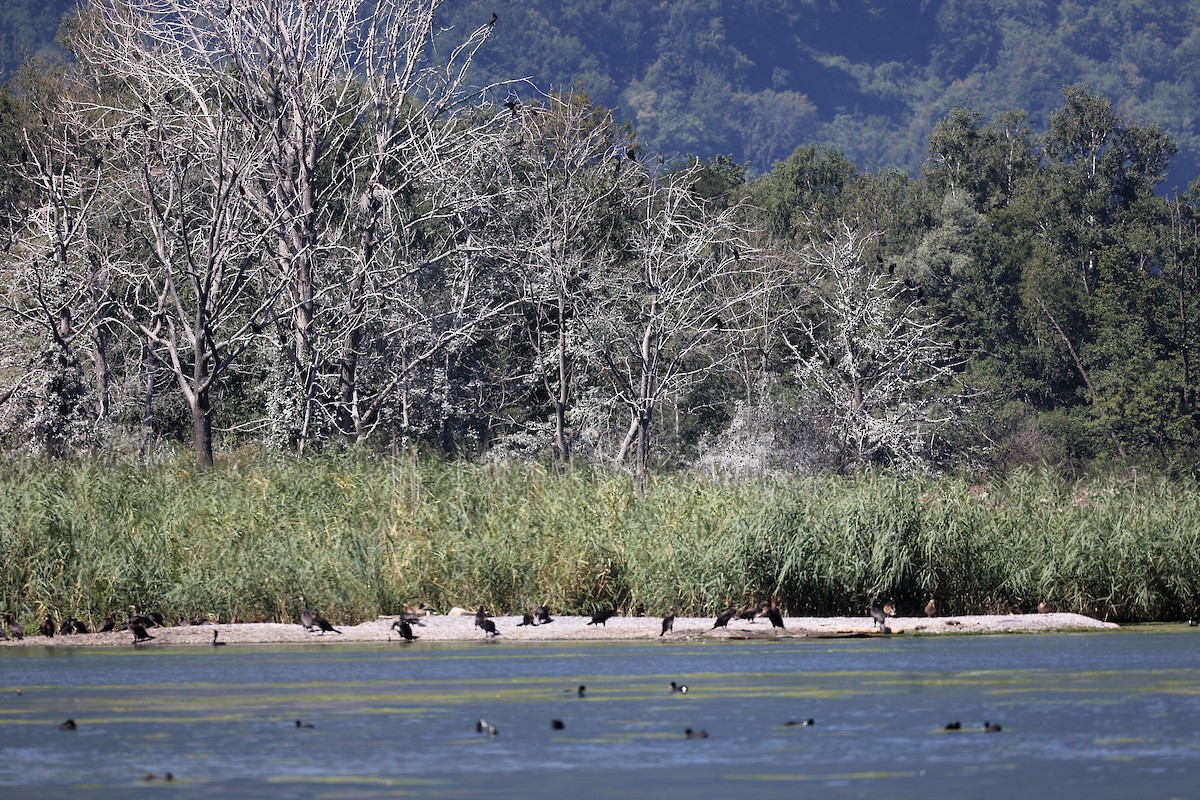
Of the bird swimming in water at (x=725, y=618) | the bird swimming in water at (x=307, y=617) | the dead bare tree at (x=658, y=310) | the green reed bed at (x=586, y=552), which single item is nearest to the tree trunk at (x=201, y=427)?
the green reed bed at (x=586, y=552)

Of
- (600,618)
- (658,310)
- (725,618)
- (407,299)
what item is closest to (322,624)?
(600,618)

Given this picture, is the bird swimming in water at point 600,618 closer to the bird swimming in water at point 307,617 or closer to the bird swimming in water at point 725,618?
the bird swimming in water at point 725,618

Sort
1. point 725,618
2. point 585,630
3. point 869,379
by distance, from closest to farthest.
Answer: point 725,618 < point 585,630 < point 869,379

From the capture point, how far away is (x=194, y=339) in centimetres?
3291

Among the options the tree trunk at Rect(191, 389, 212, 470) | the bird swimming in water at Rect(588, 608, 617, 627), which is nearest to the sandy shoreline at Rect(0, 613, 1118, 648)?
the bird swimming in water at Rect(588, 608, 617, 627)

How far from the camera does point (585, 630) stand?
2075cm

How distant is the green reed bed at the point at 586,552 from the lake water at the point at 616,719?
1377mm

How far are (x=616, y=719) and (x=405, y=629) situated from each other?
690 centimetres

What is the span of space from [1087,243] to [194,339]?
145 ft

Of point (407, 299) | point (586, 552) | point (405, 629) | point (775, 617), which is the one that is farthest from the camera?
point (407, 299)

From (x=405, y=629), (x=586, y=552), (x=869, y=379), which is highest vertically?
(x=869, y=379)

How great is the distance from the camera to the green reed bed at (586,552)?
2159cm

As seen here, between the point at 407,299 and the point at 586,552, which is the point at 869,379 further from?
the point at 586,552

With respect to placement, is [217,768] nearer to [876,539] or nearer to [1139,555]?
[876,539]
